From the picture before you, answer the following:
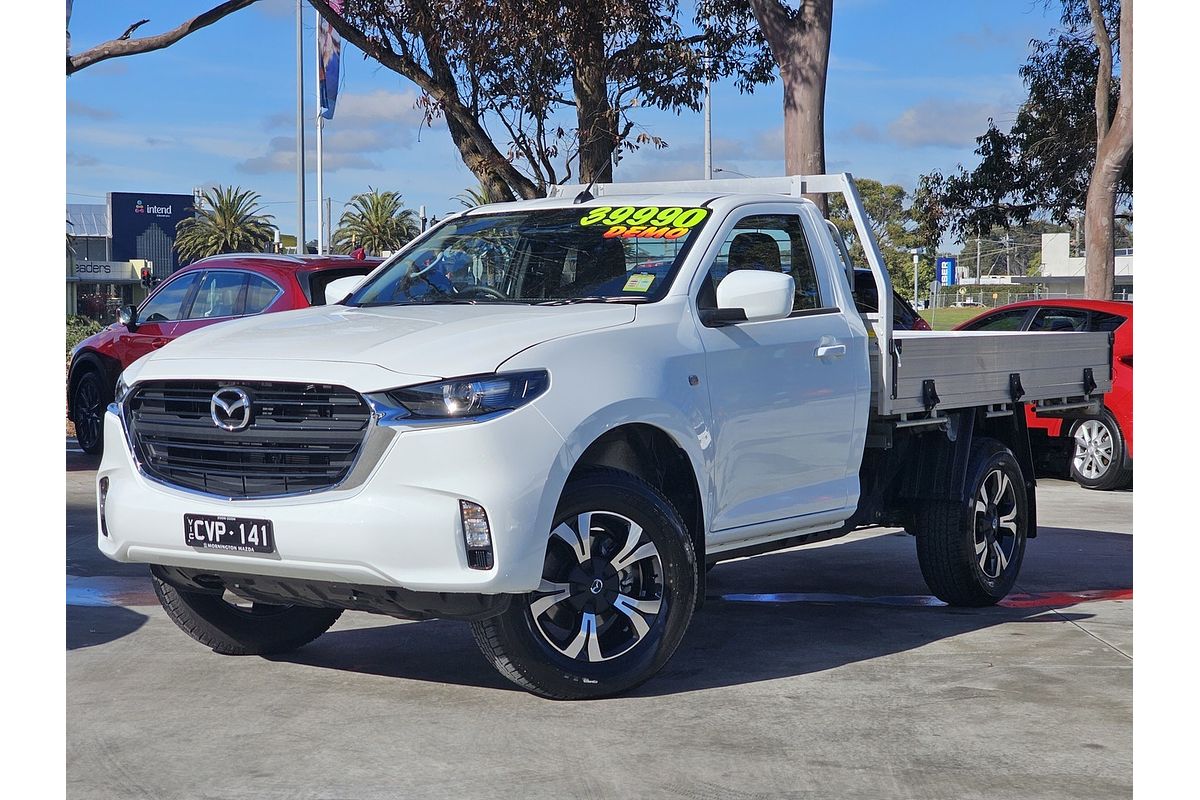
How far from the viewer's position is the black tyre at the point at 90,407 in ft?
46.9

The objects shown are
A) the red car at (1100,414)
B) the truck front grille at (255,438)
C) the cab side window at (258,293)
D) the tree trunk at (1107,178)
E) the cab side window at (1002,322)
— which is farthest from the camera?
the tree trunk at (1107,178)

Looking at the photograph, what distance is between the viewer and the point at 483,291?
20.6ft

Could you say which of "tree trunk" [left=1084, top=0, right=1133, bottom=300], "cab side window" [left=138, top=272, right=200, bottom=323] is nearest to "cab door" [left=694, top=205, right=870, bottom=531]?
"cab side window" [left=138, top=272, right=200, bottom=323]

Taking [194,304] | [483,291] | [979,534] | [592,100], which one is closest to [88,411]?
[194,304]

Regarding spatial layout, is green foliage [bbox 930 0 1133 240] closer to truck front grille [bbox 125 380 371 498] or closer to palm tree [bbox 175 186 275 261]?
truck front grille [bbox 125 380 371 498]

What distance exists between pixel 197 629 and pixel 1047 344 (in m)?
4.90

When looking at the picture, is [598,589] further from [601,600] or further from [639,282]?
[639,282]

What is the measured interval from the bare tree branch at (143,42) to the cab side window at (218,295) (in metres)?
4.68

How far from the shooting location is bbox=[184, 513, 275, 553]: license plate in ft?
16.6

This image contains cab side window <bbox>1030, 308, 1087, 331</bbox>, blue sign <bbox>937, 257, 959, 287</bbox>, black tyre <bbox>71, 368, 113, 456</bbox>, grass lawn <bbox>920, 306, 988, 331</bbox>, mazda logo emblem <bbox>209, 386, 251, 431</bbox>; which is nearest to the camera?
mazda logo emblem <bbox>209, 386, 251, 431</bbox>

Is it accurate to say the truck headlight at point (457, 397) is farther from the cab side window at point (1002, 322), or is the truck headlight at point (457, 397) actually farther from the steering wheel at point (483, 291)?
the cab side window at point (1002, 322)

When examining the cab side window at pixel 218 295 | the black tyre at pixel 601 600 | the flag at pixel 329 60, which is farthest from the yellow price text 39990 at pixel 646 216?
the flag at pixel 329 60

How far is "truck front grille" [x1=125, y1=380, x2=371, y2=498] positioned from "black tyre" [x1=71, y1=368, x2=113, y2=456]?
9.19m

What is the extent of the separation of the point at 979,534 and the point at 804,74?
290 inches
